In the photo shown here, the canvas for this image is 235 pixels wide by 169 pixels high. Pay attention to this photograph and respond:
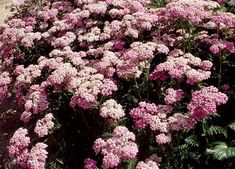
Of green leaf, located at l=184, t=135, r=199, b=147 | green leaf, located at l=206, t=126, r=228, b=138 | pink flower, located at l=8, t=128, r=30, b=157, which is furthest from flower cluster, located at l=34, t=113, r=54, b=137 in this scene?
green leaf, located at l=206, t=126, r=228, b=138

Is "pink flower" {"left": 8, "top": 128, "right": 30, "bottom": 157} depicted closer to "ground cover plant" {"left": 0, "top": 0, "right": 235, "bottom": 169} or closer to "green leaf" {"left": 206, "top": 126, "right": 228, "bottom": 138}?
"ground cover plant" {"left": 0, "top": 0, "right": 235, "bottom": 169}

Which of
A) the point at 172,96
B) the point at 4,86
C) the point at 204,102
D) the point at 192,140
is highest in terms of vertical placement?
the point at 204,102

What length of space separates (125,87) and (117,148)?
1672mm

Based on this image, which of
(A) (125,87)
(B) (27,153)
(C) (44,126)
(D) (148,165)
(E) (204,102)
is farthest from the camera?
(A) (125,87)

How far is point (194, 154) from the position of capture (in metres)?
5.54

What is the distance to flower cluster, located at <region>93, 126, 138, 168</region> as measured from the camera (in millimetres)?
5055

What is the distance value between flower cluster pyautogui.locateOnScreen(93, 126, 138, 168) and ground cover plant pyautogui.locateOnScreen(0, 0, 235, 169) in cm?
1

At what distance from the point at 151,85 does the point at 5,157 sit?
2707 millimetres

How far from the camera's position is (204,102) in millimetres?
5277

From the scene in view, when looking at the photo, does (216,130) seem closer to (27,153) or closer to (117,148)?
(117,148)

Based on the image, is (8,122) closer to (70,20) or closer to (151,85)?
(70,20)

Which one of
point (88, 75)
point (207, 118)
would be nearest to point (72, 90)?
point (88, 75)

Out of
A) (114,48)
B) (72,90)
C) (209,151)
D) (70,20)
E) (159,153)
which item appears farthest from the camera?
(70,20)

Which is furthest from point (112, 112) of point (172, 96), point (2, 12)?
point (2, 12)
